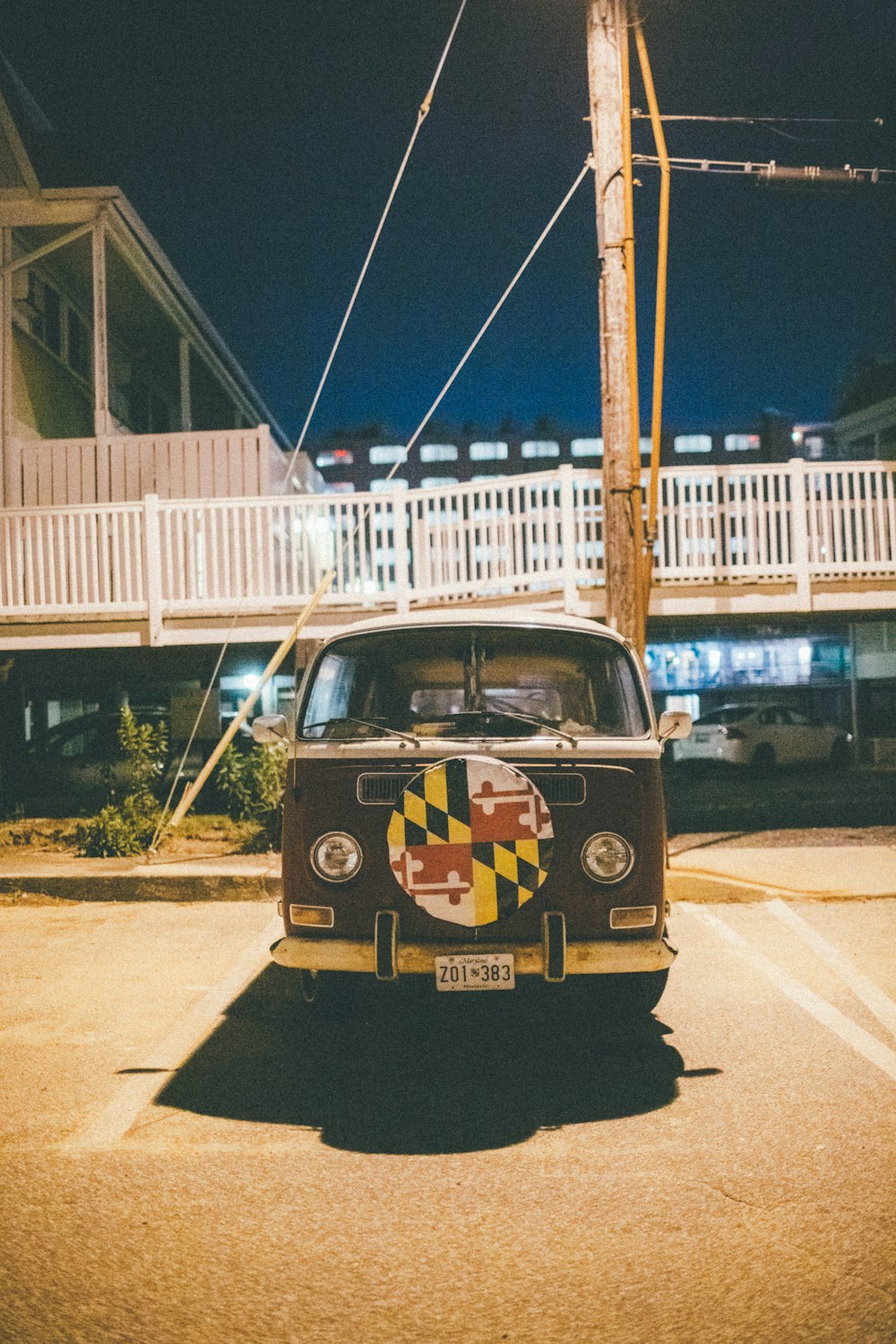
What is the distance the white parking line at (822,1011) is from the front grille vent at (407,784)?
1894 mm

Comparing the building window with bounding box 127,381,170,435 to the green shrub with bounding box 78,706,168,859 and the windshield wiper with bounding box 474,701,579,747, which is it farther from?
the windshield wiper with bounding box 474,701,579,747

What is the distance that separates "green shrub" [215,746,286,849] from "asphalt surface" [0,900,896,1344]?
11.4 ft

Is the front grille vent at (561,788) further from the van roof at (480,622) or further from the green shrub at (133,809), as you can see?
the green shrub at (133,809)

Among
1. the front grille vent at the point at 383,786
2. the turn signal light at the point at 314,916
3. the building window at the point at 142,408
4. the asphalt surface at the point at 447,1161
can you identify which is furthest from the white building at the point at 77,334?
the turn signal light at the point at 314,916

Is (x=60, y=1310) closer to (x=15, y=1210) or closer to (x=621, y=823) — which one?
(x=15, y=1210)

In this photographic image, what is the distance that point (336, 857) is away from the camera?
14.7ft

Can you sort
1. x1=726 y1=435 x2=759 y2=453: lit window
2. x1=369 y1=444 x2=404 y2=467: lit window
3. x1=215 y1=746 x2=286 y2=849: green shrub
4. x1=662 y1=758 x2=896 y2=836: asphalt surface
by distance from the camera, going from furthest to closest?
x1=369 y1=444 x2=404 y2=467: lit window, x1=726 y1=435 x2=759 y2=453: lit window, x1=662 y1=758 x2=896 y2=836: asphalt surface, x1=215 y1=746 x2=286 y2=849: green shrub

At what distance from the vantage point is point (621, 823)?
174 inches

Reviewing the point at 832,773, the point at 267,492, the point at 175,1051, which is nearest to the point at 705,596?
the point at 267,492

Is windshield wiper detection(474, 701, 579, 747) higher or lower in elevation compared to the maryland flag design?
higher

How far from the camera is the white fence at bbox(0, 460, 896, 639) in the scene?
10258mm

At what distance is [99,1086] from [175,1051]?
50cm

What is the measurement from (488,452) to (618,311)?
293ft

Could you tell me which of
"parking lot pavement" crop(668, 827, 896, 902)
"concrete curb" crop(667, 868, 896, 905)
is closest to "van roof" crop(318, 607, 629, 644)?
"concrete curb" crop(667, 868, 896, 905)
